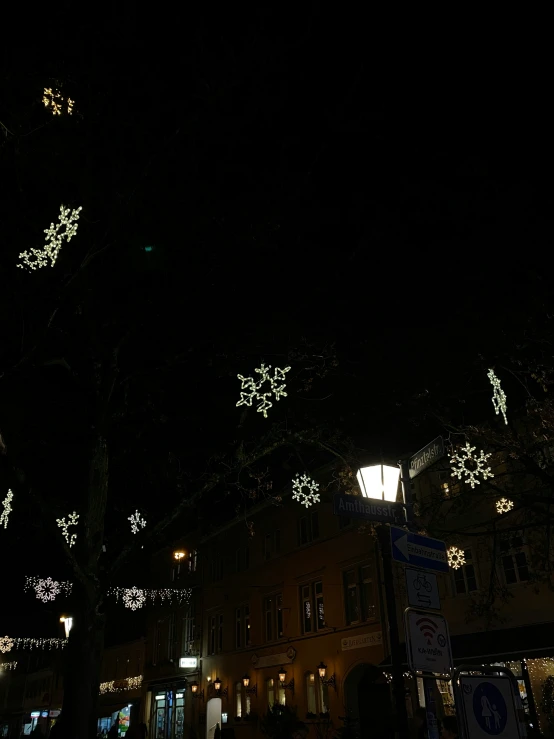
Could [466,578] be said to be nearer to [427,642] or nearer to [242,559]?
[242,559]

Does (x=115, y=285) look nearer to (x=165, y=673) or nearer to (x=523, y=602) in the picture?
(x=523, y=602)

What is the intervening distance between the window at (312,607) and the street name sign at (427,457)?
19.4 metres

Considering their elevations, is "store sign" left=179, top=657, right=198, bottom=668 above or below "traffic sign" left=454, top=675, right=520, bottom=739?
above

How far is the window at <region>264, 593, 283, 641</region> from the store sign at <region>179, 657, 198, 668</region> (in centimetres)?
736

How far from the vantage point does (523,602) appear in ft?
57.5

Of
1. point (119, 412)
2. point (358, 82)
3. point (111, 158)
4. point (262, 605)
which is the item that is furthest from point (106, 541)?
point (262, 605)

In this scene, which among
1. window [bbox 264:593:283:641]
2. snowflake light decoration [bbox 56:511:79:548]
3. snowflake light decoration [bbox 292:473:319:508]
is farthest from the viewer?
window [bbox 264:593:283:641]

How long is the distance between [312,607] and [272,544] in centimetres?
462

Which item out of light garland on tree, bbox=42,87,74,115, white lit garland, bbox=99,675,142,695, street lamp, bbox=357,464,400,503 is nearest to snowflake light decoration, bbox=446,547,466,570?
street lamp, bbox=357,464,400,503

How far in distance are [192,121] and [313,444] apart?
20.3 ft

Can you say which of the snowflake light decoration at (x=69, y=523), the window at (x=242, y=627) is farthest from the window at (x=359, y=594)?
the snowflake light decoration at (x=69, y=523)

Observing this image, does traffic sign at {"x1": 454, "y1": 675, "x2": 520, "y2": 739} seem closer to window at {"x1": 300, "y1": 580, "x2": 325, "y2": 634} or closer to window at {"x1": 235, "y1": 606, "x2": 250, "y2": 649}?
window at {"x1": 300, "y1": 580, "x2": 325, "y2": 634}

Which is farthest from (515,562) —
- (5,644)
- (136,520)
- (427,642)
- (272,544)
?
(5,644)

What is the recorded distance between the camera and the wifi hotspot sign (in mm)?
5145
